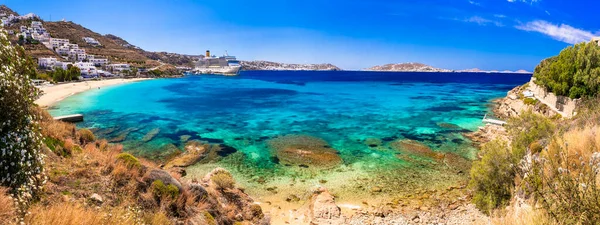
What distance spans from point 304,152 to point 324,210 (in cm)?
900

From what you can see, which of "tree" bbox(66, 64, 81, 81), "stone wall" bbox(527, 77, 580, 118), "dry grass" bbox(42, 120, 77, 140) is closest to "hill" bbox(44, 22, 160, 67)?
"tree" bbox(66, 64, 81, 81)

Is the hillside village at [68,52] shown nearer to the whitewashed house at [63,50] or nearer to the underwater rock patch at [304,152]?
the whitewashed house at [63,50]

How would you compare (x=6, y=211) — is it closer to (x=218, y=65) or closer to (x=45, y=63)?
(x=45, y=63)

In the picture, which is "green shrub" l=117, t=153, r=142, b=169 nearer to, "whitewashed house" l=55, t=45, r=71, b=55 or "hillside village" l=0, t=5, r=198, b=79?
"hillside village" l=0, t=5, r=198, b=79

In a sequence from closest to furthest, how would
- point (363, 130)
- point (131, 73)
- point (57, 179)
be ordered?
point (57, 179)
point (363, 130)
point (131, 73)

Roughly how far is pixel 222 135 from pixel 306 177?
12.7 m

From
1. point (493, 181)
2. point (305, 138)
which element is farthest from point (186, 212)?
point (305, 138)

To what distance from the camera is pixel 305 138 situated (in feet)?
83.4

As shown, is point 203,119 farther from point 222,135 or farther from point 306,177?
point 306,177

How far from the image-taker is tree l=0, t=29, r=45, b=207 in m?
5.10

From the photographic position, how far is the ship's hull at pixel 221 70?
546 feet

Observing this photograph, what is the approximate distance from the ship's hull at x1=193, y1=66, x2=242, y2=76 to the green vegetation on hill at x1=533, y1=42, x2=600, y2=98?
504ft

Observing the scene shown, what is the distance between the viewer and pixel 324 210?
12352 millimetres

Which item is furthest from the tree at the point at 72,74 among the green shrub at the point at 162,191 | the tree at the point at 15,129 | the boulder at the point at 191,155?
the tree at the point at 15,129
